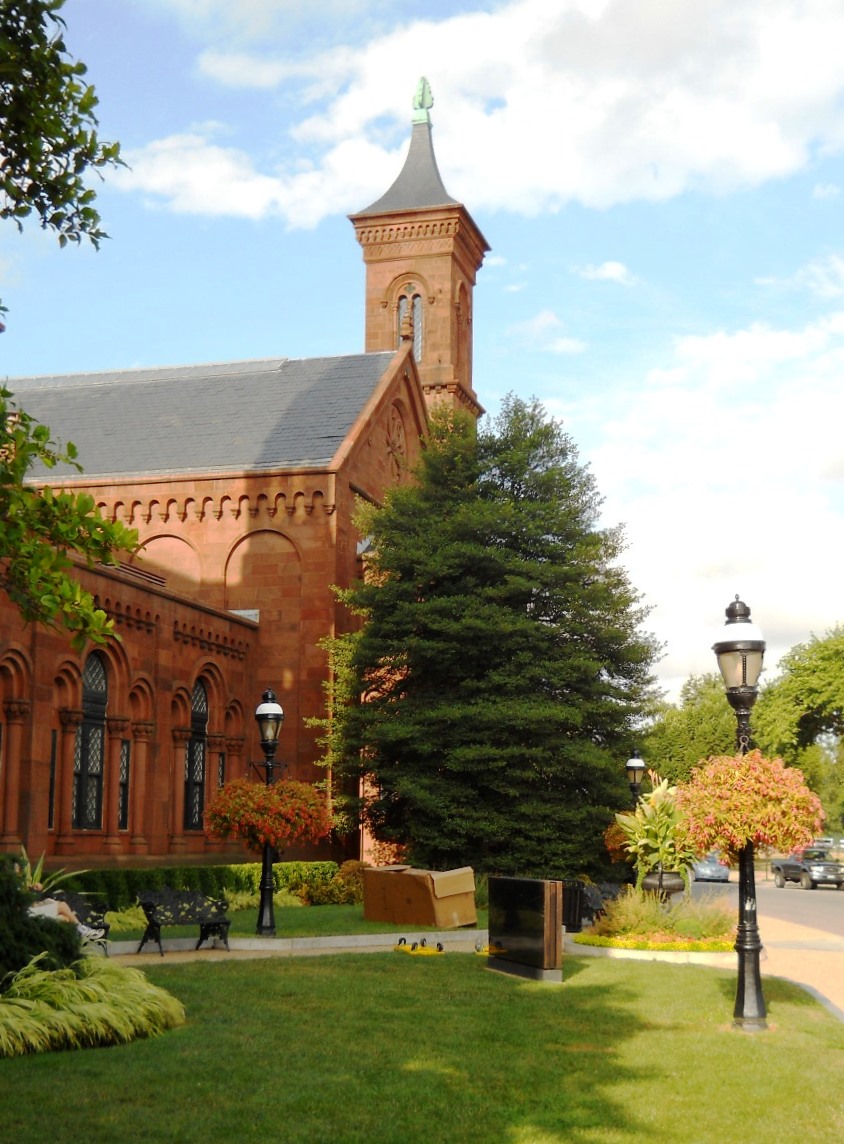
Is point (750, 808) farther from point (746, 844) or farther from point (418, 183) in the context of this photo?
point (418, 183)

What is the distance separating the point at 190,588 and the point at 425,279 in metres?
24.3

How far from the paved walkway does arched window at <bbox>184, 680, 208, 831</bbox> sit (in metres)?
12.4

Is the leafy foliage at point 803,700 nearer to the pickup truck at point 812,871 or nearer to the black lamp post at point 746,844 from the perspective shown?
the pickup truck at point 812,871

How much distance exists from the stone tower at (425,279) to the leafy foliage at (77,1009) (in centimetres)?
4386

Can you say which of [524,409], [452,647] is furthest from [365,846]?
[524,409]

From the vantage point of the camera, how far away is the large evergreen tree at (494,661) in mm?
29703

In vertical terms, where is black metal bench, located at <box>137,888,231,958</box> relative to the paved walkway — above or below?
above

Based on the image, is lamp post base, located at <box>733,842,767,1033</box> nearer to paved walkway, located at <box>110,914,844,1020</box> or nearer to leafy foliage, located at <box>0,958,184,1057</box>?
paved walkway, located at <box>110,914,844,1020</box>

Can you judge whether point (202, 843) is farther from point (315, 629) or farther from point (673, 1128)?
point (673, 1128)

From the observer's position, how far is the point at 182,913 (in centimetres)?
1917

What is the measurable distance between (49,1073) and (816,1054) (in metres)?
6.68

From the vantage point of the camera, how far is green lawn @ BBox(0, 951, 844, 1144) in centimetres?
895

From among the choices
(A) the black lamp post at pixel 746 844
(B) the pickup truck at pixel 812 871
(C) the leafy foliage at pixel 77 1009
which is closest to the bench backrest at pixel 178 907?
(C) the leafy foliage at pixel 77 1009

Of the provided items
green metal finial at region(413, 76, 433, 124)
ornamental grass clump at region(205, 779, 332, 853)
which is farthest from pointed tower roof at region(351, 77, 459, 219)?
ornamental grass clump at region(205, 779, 332, 853)
